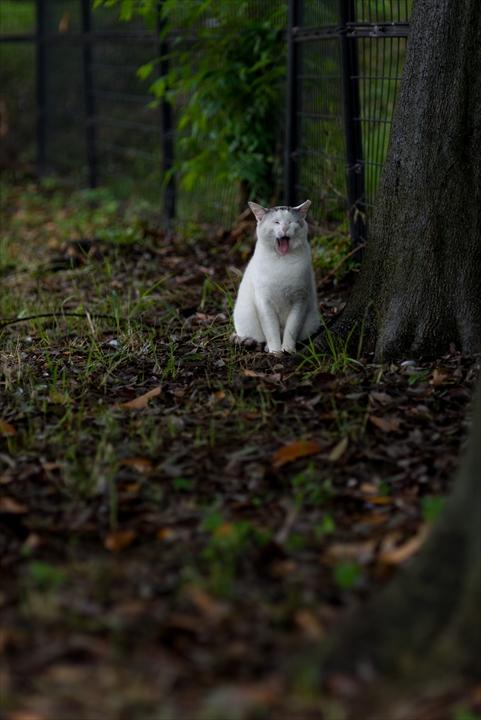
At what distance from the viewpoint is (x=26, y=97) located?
12.9m

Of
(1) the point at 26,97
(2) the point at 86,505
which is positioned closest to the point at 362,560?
(2) the point at 86,505

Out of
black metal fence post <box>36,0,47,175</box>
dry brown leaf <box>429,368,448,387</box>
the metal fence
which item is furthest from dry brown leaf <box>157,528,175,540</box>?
black metal fence post <box>36,0,47,175</box>

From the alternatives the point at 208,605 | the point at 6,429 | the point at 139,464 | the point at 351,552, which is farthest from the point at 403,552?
the point at 6,429

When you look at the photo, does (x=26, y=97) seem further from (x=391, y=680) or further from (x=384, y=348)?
(x=391, y=680)

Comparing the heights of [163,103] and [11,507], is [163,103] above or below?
above

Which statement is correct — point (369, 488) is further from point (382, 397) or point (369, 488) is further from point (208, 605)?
point (208, 605)

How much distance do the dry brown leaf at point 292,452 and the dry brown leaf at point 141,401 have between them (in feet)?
2.75

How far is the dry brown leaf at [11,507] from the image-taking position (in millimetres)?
2935

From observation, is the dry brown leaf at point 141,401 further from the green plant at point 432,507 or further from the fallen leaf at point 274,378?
the green plant at point 432,507

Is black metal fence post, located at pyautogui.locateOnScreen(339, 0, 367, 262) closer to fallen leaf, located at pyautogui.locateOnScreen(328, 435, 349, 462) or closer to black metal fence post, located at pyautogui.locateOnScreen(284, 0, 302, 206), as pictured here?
black metal fence post, located at pyautogui.locateOnScreen(284, 0, 302, 206)

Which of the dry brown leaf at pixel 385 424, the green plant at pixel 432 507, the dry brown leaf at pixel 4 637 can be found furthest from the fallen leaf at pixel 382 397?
the dry brown leaf at pixel 4 637

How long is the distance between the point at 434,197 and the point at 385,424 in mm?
1254

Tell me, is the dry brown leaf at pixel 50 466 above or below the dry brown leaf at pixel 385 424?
below

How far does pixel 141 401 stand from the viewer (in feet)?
12.7
